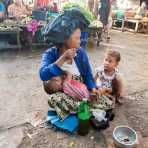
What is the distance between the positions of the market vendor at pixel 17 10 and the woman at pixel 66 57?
13.7ft

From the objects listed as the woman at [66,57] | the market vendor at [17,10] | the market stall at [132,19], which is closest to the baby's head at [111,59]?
the woman at [66,57]

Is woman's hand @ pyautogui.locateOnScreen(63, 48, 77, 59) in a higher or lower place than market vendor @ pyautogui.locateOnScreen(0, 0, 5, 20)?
lower

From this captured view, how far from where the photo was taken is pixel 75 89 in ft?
9.24

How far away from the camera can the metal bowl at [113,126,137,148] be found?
7.84ft

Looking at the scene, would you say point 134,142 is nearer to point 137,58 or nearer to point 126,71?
point 126,71

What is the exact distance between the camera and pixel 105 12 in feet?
25.2

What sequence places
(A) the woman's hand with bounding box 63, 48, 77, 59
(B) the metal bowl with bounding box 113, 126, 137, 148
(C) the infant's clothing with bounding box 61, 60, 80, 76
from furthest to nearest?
(C) the infant's clothing with bounding box 61, 60, 80, 76 → (A) the woman's hand with bounding box 63, 48, 77, 59 → (B) the metal bowl with bounding box 113, 126, 137, 148

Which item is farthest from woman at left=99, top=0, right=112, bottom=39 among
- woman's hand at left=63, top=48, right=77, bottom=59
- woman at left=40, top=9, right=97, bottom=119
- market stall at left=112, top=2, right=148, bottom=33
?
woman's hand at left=63, top=48, right=77, bottom=59

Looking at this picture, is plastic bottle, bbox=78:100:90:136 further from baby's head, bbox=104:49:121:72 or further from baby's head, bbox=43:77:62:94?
baby's head, bbox=104:49:121:72

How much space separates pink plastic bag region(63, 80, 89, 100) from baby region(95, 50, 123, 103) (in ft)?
1.41

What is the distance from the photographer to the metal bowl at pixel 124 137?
2388 millimetres

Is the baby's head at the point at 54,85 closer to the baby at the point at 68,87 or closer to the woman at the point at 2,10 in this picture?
the baby at the point at 68,87

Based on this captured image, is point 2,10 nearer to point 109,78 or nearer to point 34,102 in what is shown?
point 34,102

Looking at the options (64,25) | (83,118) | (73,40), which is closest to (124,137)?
(83,118)
